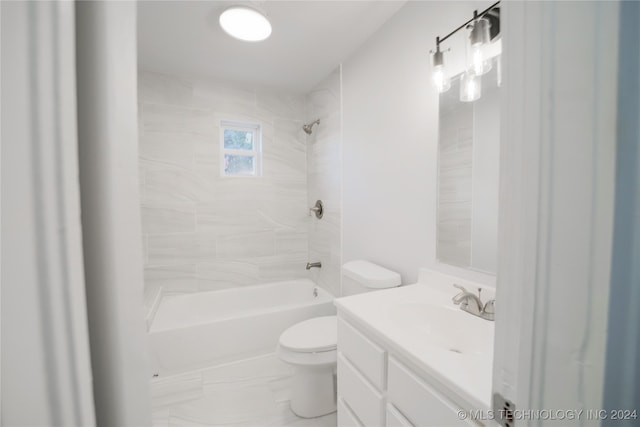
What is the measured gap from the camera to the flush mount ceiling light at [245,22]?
1.52m

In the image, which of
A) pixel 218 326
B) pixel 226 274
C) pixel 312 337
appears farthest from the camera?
pixel 226 274

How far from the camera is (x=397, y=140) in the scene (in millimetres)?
1691

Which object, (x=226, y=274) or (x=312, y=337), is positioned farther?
(x=226, y=274)

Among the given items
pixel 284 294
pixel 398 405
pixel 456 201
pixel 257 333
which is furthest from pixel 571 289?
pixel 284 294

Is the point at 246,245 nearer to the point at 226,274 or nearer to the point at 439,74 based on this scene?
the point at 226,274

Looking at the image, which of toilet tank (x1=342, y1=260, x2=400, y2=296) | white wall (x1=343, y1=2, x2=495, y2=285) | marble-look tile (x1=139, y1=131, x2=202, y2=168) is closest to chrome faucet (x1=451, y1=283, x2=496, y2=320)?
white wall (x1=343, y1=2, x2=495, y2=285)

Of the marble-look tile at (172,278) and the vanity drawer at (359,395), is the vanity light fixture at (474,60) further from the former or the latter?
the marble-look tile at (172,278)

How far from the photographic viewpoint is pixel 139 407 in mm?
262

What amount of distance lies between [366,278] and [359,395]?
0.64 metres

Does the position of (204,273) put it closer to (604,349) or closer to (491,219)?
(491,219)

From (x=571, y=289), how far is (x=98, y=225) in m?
0.62

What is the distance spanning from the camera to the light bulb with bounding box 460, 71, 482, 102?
1.21 metres

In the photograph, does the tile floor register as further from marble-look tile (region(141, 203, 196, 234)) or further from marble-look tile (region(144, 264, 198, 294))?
marble-look tile (region(141, 203, 196, 234))

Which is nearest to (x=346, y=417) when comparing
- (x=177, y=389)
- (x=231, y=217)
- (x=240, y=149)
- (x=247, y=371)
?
(x=247, y=371)
